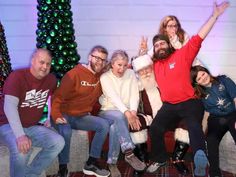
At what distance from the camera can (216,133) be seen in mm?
3152

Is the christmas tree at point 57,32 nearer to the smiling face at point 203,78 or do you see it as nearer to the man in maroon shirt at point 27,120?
the man in maroon shirt at point 27,120

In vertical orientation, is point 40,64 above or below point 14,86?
above

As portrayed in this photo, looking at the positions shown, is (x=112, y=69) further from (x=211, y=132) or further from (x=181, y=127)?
(x=211, y=132)

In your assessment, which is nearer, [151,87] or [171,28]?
[151,87]

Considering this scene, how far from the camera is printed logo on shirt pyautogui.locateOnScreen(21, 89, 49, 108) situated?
2914mm

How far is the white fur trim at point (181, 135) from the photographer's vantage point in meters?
3.24

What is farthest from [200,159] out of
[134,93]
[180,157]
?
[134,93]

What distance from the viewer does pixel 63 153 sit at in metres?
3.17

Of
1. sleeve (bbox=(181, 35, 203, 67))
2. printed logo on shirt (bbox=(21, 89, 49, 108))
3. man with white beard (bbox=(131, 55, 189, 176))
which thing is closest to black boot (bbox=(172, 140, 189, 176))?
man with white beard (bbox=(131, 55, 189, 176))

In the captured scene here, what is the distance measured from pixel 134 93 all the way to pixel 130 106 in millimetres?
144

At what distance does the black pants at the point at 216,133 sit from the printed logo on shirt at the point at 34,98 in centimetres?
154

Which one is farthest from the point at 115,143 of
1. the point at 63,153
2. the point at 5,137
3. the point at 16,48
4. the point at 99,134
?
the point at 16,48

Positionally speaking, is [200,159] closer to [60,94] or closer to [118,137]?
[118,137]

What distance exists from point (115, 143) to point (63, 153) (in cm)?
49
